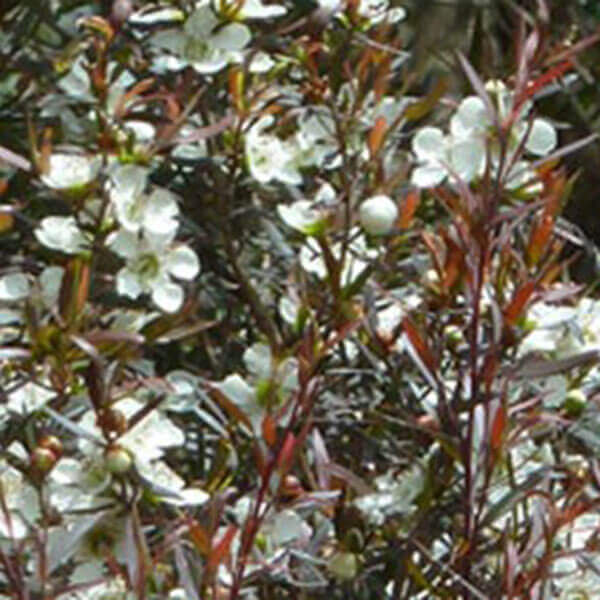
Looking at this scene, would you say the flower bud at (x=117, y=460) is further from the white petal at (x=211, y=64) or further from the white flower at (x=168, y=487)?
the white petal at (x=211, y=64)

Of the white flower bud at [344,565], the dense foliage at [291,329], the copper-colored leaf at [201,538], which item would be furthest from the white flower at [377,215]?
the copper-colored leaf at [201,538]

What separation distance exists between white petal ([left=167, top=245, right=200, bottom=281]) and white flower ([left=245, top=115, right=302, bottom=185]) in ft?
0.51

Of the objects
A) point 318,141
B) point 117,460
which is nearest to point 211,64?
point 318,141

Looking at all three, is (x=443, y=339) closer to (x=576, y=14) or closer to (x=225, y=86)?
(x=225, y=86)

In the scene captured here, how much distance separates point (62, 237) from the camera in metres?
1.90

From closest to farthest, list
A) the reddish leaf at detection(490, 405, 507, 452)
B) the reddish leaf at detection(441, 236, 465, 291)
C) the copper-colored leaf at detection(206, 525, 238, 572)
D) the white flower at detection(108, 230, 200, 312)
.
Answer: the copper-colored leaf at detection(206, 525, 238, 572) → the reddish leaf at detection(490, 405, 507, 452) → the reddish leaf at detection(441, 236, 465, 291) → the white flower at detection(108, 230, 200, 312)

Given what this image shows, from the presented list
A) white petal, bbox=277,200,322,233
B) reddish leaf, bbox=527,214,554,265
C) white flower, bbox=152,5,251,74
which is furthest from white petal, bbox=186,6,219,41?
reddish leaf, bbox=527,214,554,265

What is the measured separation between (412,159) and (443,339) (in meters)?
0.28

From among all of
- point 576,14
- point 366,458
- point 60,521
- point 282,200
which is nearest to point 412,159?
point 282,200

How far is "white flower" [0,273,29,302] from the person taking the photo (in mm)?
1855

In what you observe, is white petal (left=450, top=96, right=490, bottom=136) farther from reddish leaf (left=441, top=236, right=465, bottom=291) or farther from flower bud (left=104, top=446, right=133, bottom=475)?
flower bud (left=104, top=446, right=133, bottom=475)

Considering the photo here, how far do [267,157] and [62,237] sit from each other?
10.7 inches

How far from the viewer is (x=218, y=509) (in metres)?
1.60

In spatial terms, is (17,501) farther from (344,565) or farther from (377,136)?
(377,136)
